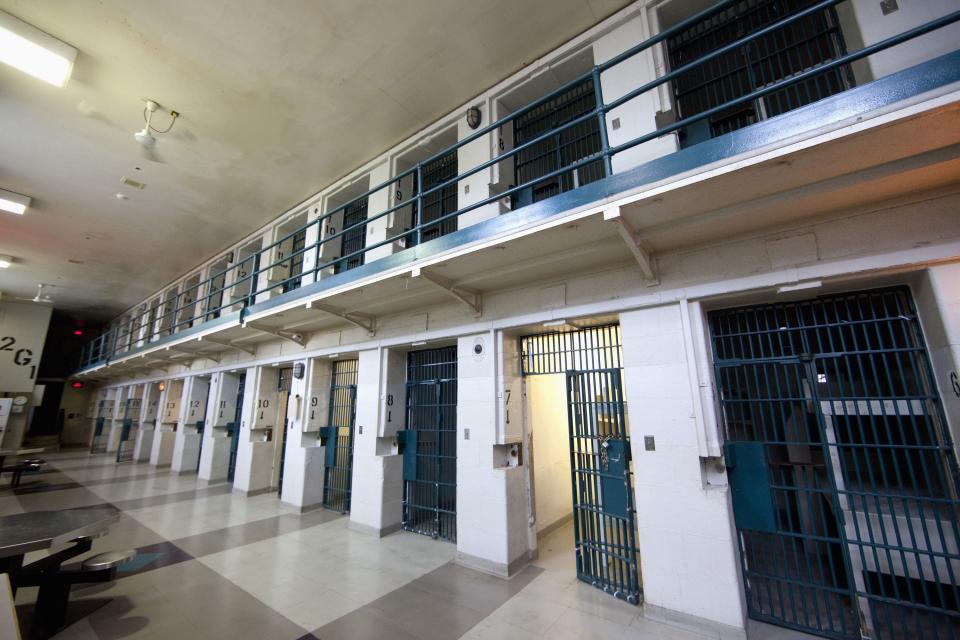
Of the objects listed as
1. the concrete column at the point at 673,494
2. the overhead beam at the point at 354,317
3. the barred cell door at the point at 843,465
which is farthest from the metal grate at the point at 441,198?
the barred cell door at the point at 843,465

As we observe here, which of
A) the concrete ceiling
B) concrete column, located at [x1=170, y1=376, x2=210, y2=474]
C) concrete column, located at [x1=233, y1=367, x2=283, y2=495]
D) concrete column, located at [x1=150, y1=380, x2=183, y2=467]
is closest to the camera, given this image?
the concrete ceiling

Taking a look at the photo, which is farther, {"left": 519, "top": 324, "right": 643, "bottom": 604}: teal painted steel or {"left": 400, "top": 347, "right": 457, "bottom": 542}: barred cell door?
{"left": 400, "top": 347, "right": 457, "bottom": 542}: barred cell door

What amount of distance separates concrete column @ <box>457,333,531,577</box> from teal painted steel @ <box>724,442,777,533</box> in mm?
2293

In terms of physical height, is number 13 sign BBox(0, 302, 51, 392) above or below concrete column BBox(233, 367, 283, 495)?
above

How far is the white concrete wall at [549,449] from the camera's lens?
560cm

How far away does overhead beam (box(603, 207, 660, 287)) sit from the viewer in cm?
297

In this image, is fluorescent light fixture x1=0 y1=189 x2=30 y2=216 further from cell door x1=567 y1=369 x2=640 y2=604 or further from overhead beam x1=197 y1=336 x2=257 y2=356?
cell door x1=567 y1=369 x2=640 y2=604

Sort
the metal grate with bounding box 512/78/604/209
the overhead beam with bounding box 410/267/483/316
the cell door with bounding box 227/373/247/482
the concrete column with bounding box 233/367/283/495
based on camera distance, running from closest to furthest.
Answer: the overhead beam with bounding box 410/267/483/316
the metal grate with bounding box 512/78/604/209
the concrete column with bounding box 233/367/283/495
the cell door with bounding box 227/373/247/482

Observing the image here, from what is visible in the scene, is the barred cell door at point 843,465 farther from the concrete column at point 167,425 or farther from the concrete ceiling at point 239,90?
the concrete column at point 167,425

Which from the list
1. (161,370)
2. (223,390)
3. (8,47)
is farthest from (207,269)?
(8,47)

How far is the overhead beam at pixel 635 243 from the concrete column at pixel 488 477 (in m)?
1.97

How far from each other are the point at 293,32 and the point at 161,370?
45.7 feet

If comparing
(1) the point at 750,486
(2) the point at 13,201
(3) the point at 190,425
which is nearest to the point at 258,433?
(3) the point at 190,425

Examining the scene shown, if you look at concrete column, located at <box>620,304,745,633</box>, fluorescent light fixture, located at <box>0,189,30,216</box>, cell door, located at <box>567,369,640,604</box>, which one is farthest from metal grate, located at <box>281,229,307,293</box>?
concrete column, located at <box>620,304,745,633</box>
